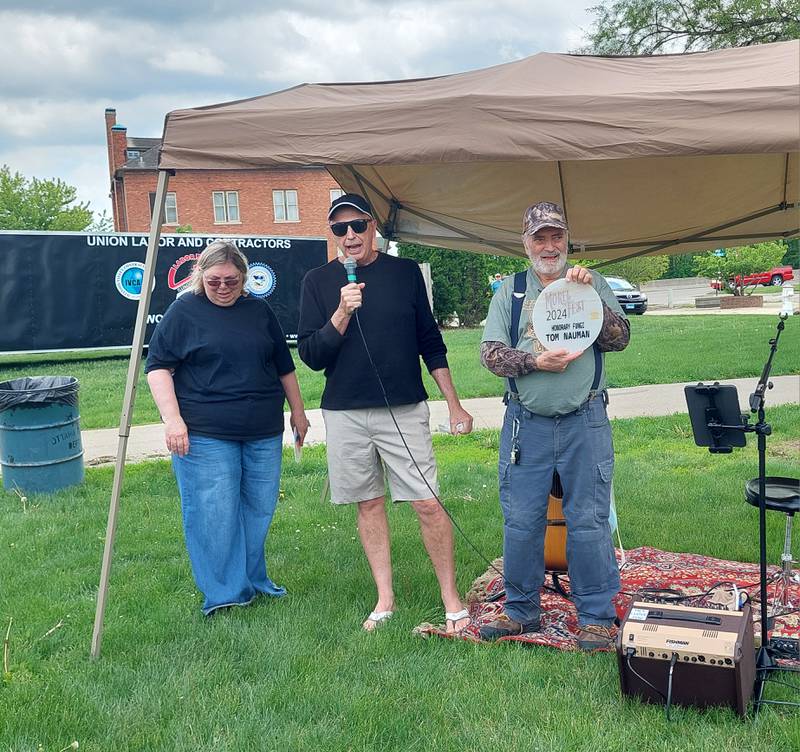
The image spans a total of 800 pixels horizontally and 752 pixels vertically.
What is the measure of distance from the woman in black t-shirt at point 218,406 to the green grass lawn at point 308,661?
0.35m

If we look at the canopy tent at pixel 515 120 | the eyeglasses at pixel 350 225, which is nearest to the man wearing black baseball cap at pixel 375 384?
A: the eyeglasses at pixel 350 225

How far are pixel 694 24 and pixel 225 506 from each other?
1364cm

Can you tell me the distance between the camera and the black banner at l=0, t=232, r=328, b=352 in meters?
14.7

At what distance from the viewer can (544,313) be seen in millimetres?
3357

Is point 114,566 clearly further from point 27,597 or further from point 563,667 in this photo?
point 563,667

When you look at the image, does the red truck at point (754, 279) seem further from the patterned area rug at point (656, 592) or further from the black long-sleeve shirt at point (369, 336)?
the black long-sleeve shirt at point (369, 336)

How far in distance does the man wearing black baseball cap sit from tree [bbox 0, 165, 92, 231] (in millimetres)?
34762

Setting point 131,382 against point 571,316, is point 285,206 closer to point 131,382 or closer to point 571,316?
point 131,382

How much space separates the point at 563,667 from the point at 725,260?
27.1 m

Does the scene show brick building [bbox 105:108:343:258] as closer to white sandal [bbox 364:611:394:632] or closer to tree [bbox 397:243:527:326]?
tree [bbox 397:243:527:326]

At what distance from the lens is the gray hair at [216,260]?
158 inches

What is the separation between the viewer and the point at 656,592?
3984 mm

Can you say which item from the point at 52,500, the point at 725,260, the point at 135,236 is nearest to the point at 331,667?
the point at 52,500

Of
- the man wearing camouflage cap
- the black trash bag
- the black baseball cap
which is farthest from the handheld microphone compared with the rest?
the black trash bag
